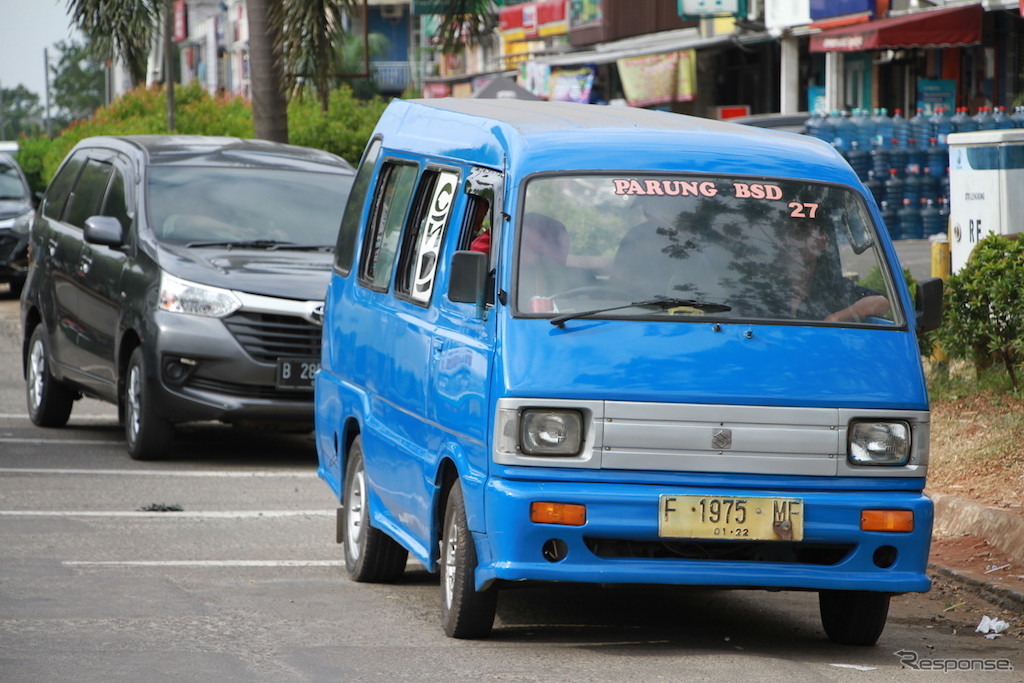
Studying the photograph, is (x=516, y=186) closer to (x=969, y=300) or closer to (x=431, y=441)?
(x=431, y=441)

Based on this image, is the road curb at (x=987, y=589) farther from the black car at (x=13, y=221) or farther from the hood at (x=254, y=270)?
the black car at (x=13, y=221)

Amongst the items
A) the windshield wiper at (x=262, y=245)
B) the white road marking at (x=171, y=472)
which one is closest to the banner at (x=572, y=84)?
the windshield wiper at (x=262, y=245)

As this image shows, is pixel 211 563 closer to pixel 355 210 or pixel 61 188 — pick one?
pixel 355 210

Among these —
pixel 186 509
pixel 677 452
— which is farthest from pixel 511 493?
pixel 186 509

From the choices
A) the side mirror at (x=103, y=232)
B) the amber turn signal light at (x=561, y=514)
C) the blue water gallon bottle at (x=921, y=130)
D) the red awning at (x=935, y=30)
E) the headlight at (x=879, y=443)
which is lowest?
the amber turn signal light at (x=561, y=514)

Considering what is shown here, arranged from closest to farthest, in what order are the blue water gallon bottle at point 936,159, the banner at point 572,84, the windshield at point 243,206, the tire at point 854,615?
the tire at point 854,615 → the windshield at point 243,206 → the blue water gallon bottle at point 936,159 → the banner at point 572,84

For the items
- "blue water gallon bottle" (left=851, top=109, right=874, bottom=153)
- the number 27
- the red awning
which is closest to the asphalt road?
the number 27

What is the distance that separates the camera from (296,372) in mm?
11219

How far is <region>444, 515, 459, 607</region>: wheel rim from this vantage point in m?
6.61

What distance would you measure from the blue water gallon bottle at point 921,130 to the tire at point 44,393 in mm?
17790

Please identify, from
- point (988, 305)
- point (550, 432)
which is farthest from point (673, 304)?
point (988, 305)

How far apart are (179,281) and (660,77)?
2970cm

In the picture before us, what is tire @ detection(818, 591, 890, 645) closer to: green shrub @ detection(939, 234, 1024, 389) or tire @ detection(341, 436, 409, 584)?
tire @ detection(341, 436, 409, 584)

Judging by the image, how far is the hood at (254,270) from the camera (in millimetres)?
11266
